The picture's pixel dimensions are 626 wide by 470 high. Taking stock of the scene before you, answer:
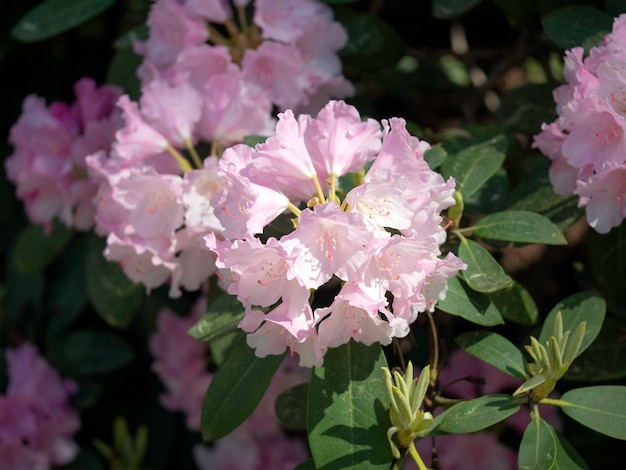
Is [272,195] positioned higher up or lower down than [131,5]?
higher up

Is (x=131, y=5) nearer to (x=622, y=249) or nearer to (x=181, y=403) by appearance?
(x=181, y=403)

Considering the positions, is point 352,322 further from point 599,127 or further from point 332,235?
point 599,127

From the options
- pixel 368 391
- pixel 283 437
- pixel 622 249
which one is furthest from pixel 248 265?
pixel 283 437

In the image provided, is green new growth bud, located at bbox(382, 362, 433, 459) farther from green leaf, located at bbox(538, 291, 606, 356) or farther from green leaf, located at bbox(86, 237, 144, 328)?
green leaf, located at bbox(86, 237, 144, 328)

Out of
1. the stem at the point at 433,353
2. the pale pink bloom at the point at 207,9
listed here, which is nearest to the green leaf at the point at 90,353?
the pale pink bloom at the point at 207,9

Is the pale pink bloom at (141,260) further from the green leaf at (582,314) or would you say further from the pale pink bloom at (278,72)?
the green leaf at (582,314)

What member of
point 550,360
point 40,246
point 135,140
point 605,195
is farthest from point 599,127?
point 40,246

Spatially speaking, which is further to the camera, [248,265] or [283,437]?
[283,437]
